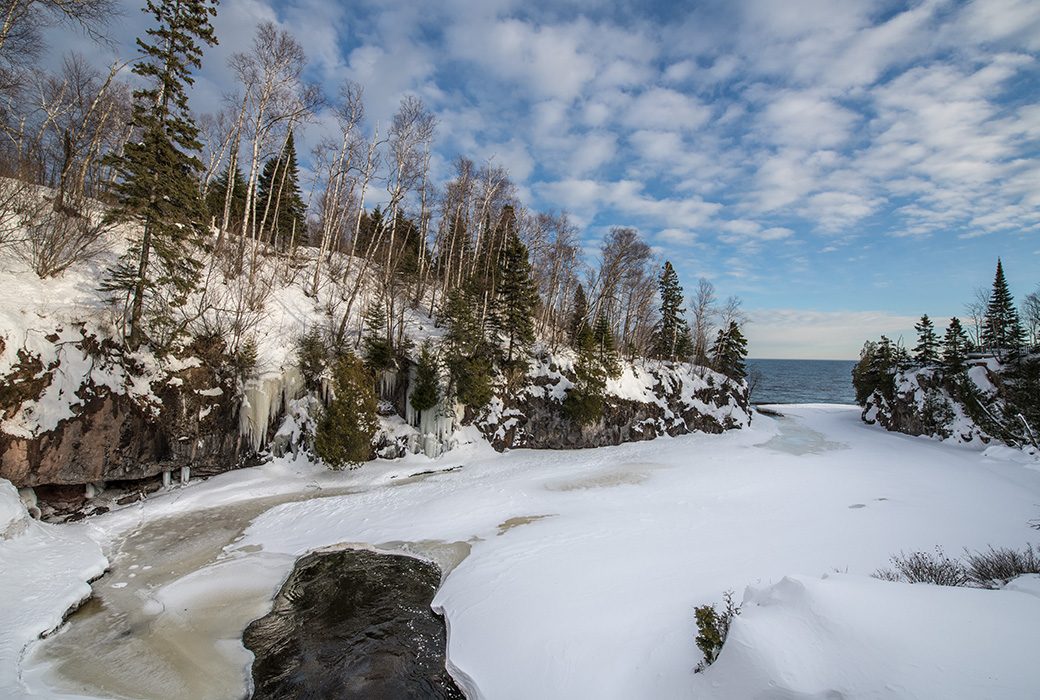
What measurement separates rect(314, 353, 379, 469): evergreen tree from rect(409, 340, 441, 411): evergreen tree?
3.01 metres

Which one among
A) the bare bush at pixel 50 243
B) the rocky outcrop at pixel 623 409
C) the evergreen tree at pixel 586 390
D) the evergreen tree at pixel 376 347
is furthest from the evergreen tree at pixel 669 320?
the bare bush at pixel 50 243

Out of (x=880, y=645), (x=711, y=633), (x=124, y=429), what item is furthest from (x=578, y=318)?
(x=880, y=645)

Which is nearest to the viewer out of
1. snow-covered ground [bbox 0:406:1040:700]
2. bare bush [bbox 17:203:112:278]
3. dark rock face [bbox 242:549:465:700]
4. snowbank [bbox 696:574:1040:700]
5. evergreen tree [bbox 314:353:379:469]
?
snowbank [bbox 696:574:1040:700]

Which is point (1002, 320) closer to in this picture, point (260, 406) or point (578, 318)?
point (578, 318)

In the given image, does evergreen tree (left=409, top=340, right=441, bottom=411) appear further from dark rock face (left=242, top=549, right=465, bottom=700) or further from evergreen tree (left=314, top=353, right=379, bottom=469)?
dark rock face (left=242, top=549, right=465, bottom=700)

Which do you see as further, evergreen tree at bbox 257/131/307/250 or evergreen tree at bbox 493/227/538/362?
evergreen tree at bbox 257/131/307/250

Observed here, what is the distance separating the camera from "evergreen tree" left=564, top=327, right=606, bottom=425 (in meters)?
22.0

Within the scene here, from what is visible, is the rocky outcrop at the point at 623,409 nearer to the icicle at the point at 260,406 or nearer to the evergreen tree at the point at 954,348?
the icicle at the point at 260,406

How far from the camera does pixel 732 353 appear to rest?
3862cm

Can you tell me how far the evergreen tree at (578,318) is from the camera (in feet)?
92.0

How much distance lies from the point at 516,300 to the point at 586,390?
6526 millimetres

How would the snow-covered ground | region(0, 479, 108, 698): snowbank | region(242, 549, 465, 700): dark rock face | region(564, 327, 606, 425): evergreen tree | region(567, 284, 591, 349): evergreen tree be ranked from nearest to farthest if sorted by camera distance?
the snow-covered ground < region(242, 549, 465, 700): dark rock face < region(0, 479, 108, 698): snowbank < region(564, 327, 606, 425): evergreen tree < region(567, 284, 591, 349): evergreen tree

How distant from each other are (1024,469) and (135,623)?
106 feet

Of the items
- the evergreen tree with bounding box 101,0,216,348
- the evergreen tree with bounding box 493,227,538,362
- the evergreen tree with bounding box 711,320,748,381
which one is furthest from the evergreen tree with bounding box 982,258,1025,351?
the evergreen tree with bounding box 101,0,216,348
